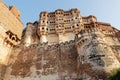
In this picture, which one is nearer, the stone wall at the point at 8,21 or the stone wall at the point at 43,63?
the stone wall at the point at 43,63

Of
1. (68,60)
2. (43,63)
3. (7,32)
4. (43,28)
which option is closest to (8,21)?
(7,32)

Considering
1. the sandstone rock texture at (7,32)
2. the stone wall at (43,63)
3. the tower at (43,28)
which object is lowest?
the stone wall at (43,63)

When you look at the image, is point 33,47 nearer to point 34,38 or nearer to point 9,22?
point 9,22

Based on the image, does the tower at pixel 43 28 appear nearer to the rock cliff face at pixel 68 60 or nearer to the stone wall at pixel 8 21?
the stone wall at pixel 8 21

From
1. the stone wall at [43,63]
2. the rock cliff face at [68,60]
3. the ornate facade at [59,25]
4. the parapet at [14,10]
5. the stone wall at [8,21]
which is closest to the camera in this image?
the rock cliff face at [68,60]

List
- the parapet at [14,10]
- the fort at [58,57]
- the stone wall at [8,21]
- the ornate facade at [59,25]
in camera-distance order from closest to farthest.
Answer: the fort at [58,57] < the stone wall at [8,21] < the parapet at [14,10] < the ornate facade at [59,25]

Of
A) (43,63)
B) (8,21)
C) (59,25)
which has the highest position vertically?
(59,25)

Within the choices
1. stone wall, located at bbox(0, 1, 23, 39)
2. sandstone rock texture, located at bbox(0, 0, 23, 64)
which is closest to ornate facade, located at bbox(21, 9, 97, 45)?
stone wall, located at bbox(0, 1, 23, 39)

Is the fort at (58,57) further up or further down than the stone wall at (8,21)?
further down

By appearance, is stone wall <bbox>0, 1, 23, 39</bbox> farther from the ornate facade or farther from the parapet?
the ornate facade

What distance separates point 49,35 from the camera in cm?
3331

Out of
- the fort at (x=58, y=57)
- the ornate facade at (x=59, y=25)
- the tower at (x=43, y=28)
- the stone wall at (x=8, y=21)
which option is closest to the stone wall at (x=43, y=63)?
the fort at (x=58, y=57)

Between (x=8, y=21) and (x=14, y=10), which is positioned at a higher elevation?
(x=14, y=10)

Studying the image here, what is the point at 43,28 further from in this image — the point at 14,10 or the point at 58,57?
the point at 58,57
